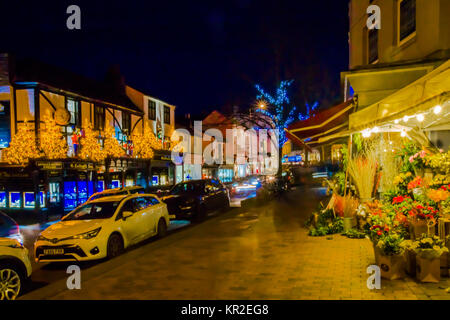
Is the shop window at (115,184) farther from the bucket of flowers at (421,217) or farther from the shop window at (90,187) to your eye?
the bucket of flowers at (421,217)

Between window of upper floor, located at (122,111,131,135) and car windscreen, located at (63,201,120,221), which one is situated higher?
window of upper floor, located at (122,111,131,135)

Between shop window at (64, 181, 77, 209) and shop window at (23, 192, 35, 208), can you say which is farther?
shop window at (64, 181, 77, 209)

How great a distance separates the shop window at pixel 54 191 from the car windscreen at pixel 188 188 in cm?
692

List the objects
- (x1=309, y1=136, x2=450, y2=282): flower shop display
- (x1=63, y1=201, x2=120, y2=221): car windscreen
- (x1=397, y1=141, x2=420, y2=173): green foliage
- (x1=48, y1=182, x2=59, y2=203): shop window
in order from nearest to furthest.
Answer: (x1=309, y1=136, x2=450, y2=282): flower shop display
(x1=397, y1=141, x2=420, y2=173): green foliage
(x1=63, y1=201, x2=120, y2=221): car windscreen
(x1=48, y1=182, x2=59, y2=203): shop window

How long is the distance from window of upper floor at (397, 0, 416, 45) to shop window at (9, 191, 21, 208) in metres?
17.8

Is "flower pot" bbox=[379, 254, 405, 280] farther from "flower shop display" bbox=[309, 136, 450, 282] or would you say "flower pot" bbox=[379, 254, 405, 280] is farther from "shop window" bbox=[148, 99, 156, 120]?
"shop window" bbox=[148, 99, 156, 120]

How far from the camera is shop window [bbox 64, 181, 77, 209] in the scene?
64.2 ft

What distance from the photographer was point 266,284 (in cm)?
554

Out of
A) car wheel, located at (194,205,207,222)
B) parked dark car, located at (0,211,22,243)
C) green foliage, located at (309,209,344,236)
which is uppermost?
parked dark car, located at (0,211,22,243)

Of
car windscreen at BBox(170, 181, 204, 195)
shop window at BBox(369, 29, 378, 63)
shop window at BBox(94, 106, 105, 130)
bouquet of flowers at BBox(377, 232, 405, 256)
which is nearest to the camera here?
bouquet of flowers at BBox(377, 232, 405, 256)

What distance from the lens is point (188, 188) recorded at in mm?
16359

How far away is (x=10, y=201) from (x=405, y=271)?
18127mm

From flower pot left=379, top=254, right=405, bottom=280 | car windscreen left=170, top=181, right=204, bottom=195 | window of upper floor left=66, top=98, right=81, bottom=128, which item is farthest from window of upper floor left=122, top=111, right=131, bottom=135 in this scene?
flower pot left=379, top=254, right=405, bottom=280
